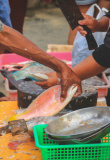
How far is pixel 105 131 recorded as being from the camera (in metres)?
1.43

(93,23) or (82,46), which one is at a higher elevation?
(93,23)

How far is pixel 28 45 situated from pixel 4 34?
0.15 m

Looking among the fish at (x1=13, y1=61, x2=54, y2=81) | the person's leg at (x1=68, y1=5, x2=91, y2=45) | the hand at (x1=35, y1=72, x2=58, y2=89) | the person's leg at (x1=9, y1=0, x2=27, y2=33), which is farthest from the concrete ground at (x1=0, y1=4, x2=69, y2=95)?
the hand at (x1=35, y1=72, x2=58, y2=89)

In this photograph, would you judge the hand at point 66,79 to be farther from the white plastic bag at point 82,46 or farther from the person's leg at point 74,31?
the person's leg at point 74,31

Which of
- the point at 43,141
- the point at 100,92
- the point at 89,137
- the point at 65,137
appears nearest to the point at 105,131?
the point at 89,137

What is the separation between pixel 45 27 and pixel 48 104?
243 inches

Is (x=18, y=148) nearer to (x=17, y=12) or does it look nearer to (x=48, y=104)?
(x=48, y=104)

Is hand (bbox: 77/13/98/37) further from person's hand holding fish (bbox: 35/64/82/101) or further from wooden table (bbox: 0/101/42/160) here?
wooden table (bbox: 0/101/42/160)

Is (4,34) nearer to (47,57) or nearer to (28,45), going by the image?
(28,45)

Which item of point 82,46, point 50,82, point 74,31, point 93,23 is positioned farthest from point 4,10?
point 50,82

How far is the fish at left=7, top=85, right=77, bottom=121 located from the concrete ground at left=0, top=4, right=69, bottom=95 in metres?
4.29

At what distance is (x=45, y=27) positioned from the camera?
7902 mm

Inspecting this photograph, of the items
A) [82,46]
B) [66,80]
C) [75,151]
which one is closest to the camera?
[75,151]

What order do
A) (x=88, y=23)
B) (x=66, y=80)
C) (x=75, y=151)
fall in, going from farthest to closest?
(x=88, y=23) < (x=66, y=80) < (x=75, y=151)
